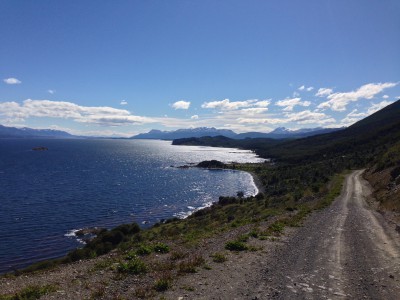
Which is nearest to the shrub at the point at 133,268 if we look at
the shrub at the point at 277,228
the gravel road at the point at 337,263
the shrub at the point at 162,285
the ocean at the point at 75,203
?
the shrub at the point at 162,285

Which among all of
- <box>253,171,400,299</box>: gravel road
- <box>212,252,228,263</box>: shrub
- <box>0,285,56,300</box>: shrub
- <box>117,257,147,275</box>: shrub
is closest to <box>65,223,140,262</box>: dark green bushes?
<box>117,257,147,275</box>: shrub

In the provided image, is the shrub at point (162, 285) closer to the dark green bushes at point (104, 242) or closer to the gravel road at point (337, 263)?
the gravel road at point (337, 263)

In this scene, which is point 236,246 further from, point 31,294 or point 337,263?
point 31,294

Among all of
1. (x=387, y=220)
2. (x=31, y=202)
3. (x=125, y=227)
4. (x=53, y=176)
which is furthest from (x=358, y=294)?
(x=53, y=176)

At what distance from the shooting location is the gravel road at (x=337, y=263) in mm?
13562

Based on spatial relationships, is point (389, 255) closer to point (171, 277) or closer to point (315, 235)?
A: point (315, 235)

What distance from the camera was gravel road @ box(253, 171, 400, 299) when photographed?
13.6 meters

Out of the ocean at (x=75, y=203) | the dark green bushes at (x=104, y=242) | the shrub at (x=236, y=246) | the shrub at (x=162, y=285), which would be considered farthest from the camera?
the ocean at (x=75, y=203)

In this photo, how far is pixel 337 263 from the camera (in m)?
17.5

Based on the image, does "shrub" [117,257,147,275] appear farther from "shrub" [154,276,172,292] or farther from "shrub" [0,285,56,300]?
"shrub" [0,285,56,300]

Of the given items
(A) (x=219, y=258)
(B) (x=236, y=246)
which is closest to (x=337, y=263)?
(B) (x=236, y=246)

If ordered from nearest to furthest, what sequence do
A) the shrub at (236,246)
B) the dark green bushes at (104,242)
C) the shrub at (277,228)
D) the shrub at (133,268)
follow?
the shrub at (133,268), the shrub at (236,246), the shrub at (277,228), the dark green bushes at (104,242)

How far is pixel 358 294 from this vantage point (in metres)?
13.2

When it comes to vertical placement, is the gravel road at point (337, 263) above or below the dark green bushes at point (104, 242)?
above
